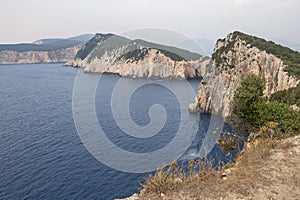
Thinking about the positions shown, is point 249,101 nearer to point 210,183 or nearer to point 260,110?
point 260,110

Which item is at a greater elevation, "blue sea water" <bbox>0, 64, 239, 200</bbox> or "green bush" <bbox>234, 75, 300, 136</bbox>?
"green bush" <bbox>234, 75, 300, 136</bbox>

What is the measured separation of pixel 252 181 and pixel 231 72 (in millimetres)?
76896

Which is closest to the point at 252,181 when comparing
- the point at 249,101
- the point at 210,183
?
the point at 210,183

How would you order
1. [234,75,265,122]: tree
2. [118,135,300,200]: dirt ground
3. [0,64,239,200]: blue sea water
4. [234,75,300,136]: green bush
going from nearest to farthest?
1. [118,135,300,200]: dirt ground
2. [234,75,300,136]: green bush
3. [234,75,265,122]: tree
4. [0,64,239,200]: blue sea water

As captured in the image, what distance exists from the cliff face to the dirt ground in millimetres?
56418

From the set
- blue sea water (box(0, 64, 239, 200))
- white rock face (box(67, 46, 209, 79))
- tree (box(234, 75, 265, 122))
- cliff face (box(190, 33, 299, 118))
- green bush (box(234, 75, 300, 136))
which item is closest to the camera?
green bush (box(234, 75, 300, 136))

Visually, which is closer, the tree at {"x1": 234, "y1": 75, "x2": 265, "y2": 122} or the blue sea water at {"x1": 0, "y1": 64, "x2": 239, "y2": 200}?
the tree at {"x1": 234, "y1": 75, "x2": 265, "y2": 122}

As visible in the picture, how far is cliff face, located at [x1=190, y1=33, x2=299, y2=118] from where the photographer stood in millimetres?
65562

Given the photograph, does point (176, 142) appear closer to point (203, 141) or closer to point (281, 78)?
point (203, 141)

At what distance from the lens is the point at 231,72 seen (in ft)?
266

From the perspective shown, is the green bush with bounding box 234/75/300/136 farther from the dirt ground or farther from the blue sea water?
the dirt ground

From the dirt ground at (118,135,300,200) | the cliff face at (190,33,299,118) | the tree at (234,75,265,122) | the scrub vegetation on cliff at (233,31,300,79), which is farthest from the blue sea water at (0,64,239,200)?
the scrub vegetation on cliff at (233,31,300,79)

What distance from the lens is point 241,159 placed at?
33.9 ft

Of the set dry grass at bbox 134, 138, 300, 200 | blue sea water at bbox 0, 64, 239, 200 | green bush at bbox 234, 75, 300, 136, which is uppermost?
green bush at bbox 234, 75, 300, 136
